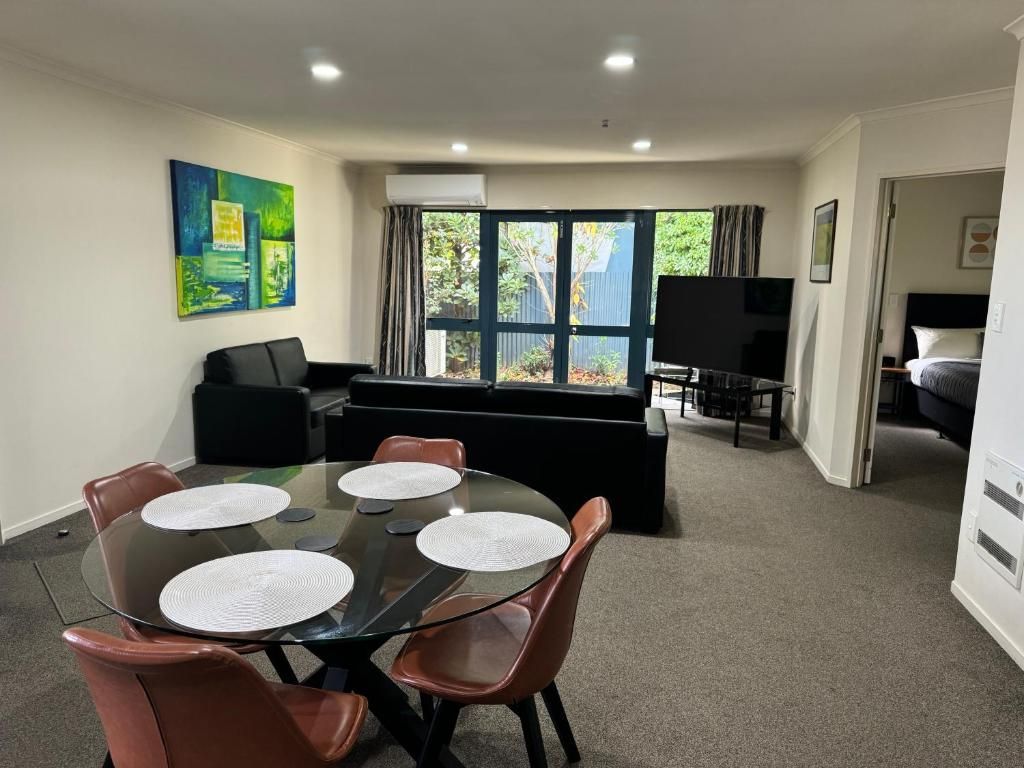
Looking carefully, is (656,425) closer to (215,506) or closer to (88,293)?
(215,506)

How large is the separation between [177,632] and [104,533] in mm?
745

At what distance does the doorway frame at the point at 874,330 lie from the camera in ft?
14.3

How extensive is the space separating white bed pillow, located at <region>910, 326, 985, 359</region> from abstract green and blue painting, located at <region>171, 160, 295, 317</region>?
6.14 m

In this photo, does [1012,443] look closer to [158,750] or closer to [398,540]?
[398,540]

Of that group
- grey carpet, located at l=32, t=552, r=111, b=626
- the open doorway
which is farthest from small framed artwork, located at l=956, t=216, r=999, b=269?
grey carpet, located at l=32, t=552, r=111, b=626

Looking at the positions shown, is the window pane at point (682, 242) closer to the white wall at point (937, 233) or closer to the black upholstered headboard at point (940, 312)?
the white wall at point (937, 233)

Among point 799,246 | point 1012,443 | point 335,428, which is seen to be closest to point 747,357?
point 799,246

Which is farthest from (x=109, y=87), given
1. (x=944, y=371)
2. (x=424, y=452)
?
(x=944, y=371)

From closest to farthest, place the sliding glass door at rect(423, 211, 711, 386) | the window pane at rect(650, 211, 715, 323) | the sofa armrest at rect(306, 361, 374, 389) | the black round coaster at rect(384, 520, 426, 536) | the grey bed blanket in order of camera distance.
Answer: the black round coaster at rect(384, 520, 426, 536)
the grey bed blanket
the sofa armrest at rect(306, 361, 374, 389)
the window pane at rect(650, 211, 715, 323)
the sliding glass door at rect(423, 211, 711, 386)

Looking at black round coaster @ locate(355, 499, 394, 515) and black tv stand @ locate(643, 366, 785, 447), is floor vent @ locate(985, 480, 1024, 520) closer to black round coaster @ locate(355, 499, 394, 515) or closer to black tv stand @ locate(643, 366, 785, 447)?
black round coaster @ locate(355, 499, 394, 515)

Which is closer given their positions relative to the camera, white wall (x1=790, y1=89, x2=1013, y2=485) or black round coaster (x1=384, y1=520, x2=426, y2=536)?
black round coaster (x1=384, y1=520, x2=426, y2=536)

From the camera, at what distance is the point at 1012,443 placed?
2.68 metres

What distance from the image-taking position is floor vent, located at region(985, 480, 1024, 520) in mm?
2598

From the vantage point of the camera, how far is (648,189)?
22.4 feet
